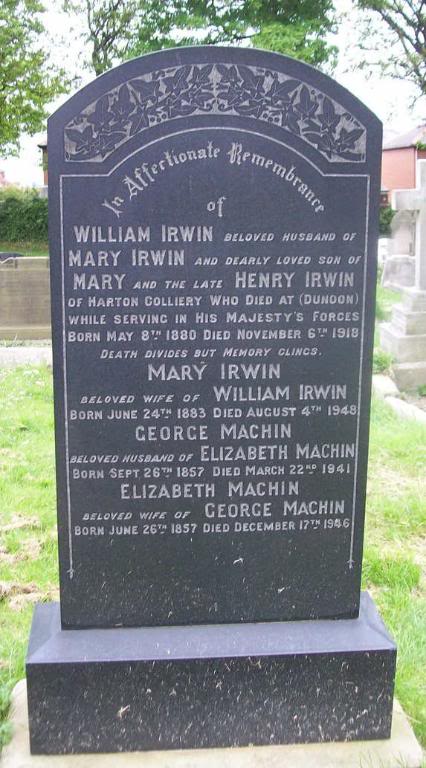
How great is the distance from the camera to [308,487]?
2.80m

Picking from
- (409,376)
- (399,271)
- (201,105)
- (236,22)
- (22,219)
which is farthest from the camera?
(22,219)

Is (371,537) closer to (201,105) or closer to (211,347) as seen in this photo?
(211,347)

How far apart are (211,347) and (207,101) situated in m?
0.79

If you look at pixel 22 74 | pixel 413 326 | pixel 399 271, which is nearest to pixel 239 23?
pixel 22 74

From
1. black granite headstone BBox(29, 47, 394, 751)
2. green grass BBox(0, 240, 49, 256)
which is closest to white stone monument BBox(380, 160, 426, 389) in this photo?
black granite headstone BBox(29, 47, 394, 751)

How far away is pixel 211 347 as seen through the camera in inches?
105

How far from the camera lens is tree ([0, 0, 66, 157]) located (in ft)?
90.3

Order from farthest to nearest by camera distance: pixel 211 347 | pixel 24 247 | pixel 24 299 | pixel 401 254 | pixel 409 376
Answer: pixel 24 247
pixel 401 254
pixel 24 299
pixel 409 376
pixel 211 347

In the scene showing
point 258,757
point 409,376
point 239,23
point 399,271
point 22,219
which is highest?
point 239,23

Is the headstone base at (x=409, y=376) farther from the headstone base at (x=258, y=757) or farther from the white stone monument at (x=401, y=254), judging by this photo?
the white stone monument at (x=401, y=254)

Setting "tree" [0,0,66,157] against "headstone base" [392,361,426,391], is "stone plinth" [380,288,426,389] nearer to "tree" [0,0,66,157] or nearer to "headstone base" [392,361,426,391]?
"headstone base" [392,361,426,391]

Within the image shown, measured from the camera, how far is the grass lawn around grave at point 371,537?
3213 millimetres

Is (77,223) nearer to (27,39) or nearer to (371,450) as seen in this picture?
(371,450)

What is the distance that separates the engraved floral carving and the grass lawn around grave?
2005 mm
